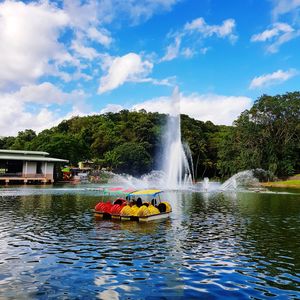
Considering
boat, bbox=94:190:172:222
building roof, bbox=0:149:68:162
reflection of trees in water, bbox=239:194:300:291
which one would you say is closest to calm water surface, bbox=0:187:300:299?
reflection of trees in water, bbox=239:194:300:291

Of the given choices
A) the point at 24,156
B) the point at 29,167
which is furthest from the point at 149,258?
the point at 24,156

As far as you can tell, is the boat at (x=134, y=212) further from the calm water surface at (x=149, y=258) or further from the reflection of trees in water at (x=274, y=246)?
the reflection of trees in water at (x=274, y=246)

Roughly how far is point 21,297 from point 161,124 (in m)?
112

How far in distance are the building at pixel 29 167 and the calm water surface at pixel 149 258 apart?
5623cm

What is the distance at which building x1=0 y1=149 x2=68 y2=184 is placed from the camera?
80.9 meters

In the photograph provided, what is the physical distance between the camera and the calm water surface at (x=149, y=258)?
1223cm

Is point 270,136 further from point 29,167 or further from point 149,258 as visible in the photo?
point 149,258

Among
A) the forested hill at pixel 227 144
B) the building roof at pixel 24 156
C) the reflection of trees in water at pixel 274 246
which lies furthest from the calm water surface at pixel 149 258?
the forested hill at pixel 227 144

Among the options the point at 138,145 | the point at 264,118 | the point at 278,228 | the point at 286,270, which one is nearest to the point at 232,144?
the point at 264,118

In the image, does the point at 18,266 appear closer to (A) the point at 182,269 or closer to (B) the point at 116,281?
(B) the point at 116,281

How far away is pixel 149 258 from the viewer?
16.1 m

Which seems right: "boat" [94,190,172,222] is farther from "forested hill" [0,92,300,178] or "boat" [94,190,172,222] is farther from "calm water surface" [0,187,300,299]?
"forested hill" [0,92,300,178]

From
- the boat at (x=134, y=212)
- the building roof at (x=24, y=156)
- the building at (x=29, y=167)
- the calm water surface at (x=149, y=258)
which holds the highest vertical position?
the building roof at (x=24, y=156)

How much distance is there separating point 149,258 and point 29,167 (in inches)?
2882
